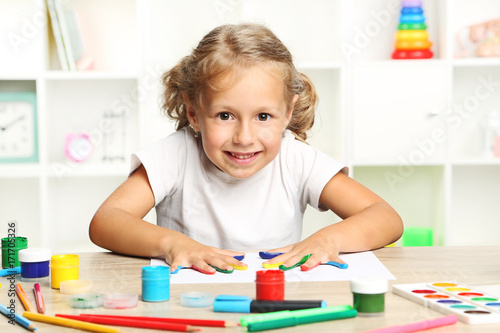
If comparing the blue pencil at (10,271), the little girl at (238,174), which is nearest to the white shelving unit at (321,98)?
the little girl at (238,174)

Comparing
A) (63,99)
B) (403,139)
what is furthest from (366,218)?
(63,99)

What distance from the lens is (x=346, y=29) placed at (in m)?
2.56

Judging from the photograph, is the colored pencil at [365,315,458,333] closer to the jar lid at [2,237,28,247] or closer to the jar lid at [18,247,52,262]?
the jar lid at [18,247,52,262]

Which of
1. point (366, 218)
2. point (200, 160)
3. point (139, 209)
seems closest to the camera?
point (366, 218)

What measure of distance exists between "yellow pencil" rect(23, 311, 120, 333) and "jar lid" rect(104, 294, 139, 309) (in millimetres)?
71

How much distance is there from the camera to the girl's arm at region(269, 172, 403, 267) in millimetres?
1010

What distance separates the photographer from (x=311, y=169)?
1404 millimetres

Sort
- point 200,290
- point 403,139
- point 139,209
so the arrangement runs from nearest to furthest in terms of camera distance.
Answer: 1. point 200,290
2. point 139,209
3. point 403,139

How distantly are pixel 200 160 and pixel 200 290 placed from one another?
0.64 metres

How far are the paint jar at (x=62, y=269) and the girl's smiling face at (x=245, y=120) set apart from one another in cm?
45

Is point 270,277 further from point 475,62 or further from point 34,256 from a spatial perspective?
point 475,62

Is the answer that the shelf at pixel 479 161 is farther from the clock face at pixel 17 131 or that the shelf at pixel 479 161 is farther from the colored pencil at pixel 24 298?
the colored pencil at pixel 24 298

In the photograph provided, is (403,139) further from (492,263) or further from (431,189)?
(492,263)

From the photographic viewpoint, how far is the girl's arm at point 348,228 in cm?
101
